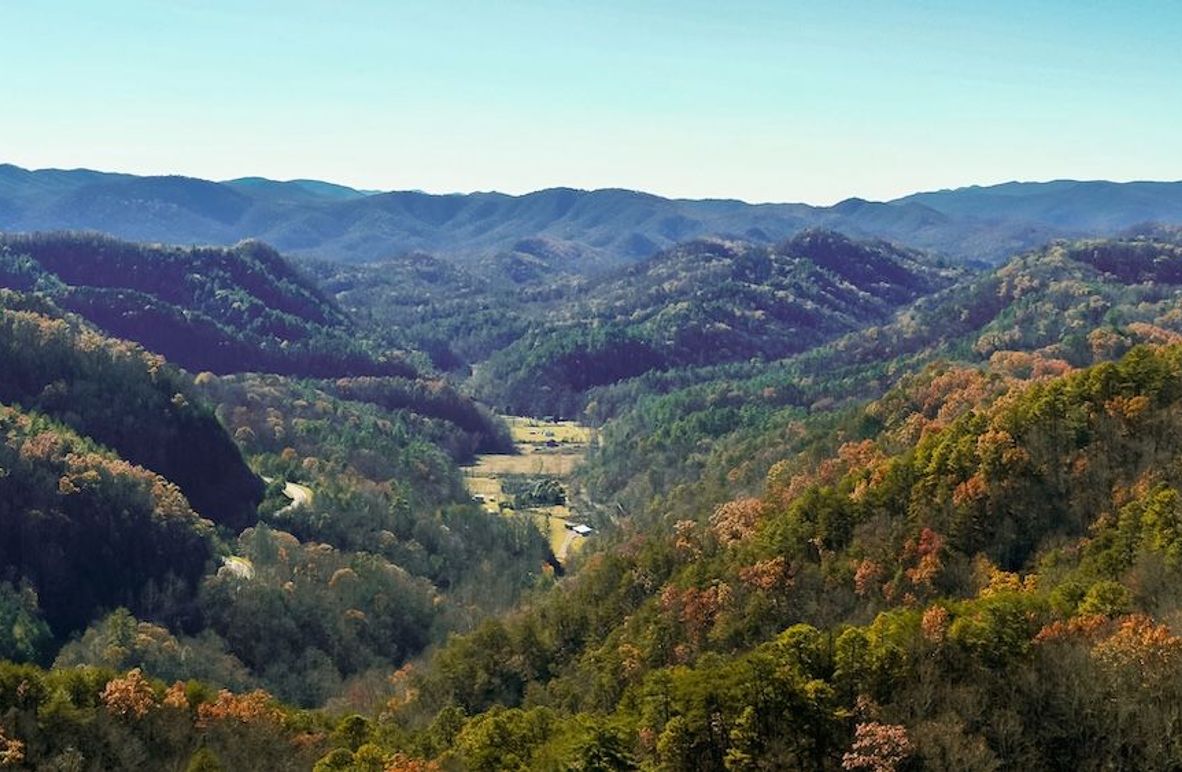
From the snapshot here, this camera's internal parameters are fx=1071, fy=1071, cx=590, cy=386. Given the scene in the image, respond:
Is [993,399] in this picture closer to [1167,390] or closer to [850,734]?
[1167,390]

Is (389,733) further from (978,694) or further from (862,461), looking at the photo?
(862,461)

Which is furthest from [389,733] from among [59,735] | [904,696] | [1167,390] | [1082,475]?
[1167,390]

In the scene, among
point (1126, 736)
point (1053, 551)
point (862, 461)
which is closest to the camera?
point (1126, 736)

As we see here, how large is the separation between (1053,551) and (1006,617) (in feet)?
109

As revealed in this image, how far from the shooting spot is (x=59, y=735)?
82.6 meters

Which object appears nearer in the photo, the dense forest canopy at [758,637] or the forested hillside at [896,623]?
the forested hillside at [896,623]

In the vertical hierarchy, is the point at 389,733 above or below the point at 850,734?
below

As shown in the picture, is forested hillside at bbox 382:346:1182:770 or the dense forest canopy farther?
the dense forest canopy

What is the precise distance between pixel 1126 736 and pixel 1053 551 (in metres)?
43.8

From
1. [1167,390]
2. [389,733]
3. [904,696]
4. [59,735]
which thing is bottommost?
[389,733]

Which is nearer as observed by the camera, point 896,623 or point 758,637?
point 896,623

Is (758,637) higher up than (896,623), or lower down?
lower down

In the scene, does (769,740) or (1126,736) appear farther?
(769,740)

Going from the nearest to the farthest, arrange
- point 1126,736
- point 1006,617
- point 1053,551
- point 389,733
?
point 1126,736 < point 1006,617 < point 389,733 < point 1053,551
